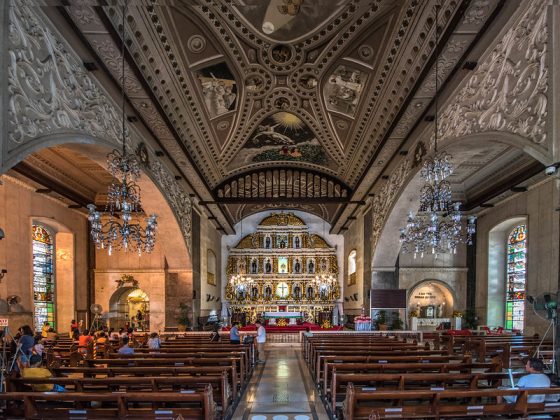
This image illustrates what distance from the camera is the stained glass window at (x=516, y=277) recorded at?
15.7m

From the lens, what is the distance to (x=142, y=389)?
6.65 meters

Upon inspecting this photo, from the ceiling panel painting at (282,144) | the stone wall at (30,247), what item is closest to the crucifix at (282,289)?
the ceiling panel painting at (282,144)

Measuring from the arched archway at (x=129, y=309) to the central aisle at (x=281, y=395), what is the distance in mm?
9492

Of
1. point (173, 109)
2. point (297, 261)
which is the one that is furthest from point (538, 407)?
point (297, 261)

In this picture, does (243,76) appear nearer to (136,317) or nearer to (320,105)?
(320,105)

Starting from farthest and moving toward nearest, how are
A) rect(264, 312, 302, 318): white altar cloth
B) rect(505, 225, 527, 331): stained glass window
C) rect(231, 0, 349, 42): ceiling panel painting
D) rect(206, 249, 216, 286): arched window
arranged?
rect(264, 312, 302, 318): white altar cloth → rect(206, 249, 216, 286): arched window → rect(505, 225, 527, 331): stained glass window → rect(231, 0, 349, 42): ceiling panel painting

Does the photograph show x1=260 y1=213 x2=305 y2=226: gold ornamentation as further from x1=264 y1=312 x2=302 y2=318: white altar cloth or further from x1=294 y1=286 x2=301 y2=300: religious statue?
x1=264 y1=312 x2=302 y2=318: white altar cloth

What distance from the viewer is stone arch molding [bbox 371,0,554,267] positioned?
535 cm

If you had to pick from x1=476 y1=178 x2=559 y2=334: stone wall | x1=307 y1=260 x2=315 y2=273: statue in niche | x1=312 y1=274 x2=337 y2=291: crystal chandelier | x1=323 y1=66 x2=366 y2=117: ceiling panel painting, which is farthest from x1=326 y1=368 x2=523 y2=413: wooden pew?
x1=307 y1=260 x2=315 y2=273: statue in niche

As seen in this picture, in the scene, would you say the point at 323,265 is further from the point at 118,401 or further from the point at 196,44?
the point at 118,401

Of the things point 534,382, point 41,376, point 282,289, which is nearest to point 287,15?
point 534,382

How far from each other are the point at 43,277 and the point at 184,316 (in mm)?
5317

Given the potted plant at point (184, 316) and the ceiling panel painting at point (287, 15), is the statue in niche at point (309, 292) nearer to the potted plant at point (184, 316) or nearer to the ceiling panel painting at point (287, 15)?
the potted plant at point (184, 316)

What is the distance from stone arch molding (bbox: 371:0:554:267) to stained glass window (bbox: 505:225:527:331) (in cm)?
945
